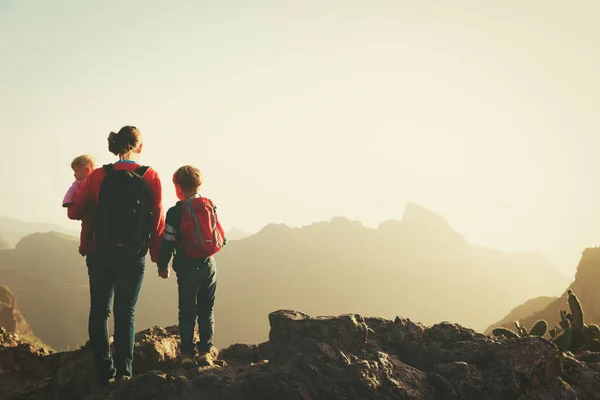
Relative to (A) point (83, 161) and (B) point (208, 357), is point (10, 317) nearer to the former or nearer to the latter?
(A) point (83, 161)

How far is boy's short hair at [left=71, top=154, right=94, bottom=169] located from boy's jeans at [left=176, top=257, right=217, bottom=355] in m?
1.76

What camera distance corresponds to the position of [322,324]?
17.0ft

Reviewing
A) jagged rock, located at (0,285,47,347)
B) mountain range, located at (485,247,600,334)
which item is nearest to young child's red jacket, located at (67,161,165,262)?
mountain range, located at (485,247,600,334)

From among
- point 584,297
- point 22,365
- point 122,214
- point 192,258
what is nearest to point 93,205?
point 122,214

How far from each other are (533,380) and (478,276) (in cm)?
21202

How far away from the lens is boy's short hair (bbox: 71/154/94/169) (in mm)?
5367

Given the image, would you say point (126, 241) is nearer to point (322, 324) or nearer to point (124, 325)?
point (124, 325)

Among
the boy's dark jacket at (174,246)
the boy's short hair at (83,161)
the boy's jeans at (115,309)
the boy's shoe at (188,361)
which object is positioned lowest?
the boy's shoe at (188,361)

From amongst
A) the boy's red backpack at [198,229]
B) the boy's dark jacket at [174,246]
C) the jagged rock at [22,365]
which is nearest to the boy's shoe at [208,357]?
the boy's dark jacket at [174,246]

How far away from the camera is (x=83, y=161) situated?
5414mm

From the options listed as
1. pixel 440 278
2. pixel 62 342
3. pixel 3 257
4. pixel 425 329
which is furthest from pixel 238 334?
pixel 425 329

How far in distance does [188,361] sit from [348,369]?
195 cm

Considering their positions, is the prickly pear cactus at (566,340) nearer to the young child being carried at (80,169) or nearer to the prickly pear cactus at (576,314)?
the prickly pear cactus at (576,314)

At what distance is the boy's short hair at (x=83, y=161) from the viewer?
537 centimetres
